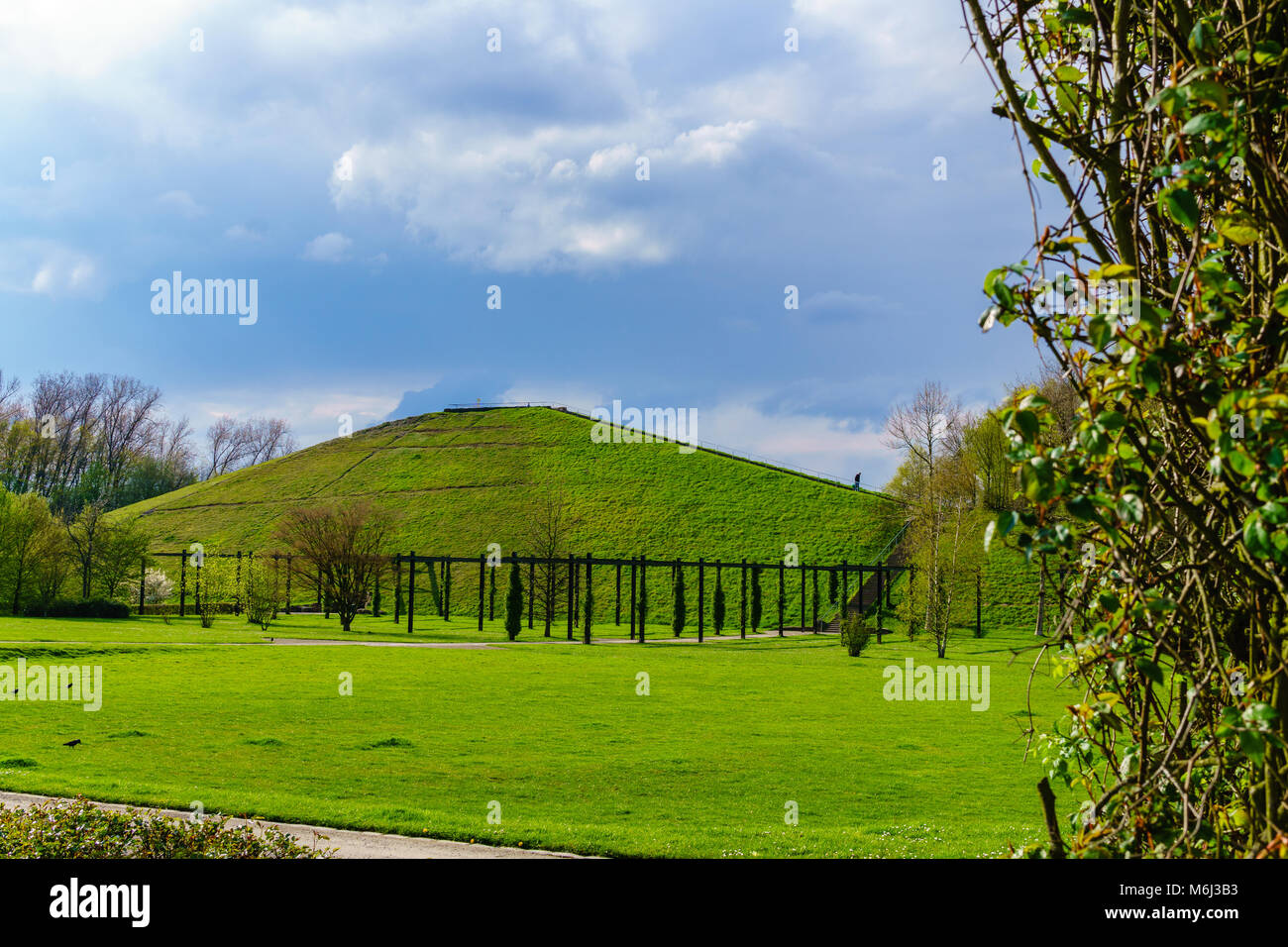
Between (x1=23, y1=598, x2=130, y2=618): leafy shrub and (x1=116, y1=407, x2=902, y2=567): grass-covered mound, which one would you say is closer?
(x1=23, y1=598, x2=130, y2=618): leafy shrub

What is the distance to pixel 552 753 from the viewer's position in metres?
14.1

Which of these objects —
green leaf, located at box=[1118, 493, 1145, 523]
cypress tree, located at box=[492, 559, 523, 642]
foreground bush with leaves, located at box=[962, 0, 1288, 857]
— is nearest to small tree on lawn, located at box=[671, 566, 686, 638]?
cypress tree, located at box=[492, 559, 523, 642]

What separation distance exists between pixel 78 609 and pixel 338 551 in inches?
482

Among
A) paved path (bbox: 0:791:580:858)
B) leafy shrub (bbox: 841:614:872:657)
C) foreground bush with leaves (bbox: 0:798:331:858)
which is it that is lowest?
leafy shrub (bbox: 841:614:872:657)

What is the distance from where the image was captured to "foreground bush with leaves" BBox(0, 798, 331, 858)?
569cm

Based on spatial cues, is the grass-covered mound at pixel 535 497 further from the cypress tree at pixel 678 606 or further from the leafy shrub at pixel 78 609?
the leafy shrub at pixel 78 609

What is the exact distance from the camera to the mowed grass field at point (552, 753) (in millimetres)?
9234

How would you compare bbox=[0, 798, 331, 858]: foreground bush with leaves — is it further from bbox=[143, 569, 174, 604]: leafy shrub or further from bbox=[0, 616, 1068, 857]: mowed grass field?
bbox=[143, 569, 174, 604]: leafy shrub

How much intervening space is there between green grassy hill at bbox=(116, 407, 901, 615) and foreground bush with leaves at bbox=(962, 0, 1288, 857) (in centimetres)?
5700

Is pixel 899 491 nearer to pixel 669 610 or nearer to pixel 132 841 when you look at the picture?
pixel 669 610

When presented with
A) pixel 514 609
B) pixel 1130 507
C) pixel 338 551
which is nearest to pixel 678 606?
pixel 514 609

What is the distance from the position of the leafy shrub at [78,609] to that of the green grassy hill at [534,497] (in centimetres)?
1938

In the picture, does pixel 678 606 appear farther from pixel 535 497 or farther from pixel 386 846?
pixel 386 846
